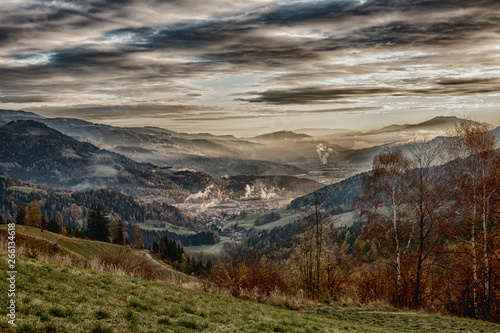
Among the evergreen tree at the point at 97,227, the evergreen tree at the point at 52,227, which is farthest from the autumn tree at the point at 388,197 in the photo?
the evergreen tree at the point at 52,227

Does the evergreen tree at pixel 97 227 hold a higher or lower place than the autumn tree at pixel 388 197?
lower

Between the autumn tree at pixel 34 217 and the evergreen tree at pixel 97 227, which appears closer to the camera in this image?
the autumn tree at pixel 34 217

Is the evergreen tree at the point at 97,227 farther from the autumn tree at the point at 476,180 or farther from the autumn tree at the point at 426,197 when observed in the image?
the autumn tree at the point at 476,180

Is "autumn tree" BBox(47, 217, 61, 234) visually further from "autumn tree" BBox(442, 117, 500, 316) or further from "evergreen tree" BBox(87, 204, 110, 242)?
"autumn tree" BBox(442, 117, 500, 316)

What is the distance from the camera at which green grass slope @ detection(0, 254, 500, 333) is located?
1080cm

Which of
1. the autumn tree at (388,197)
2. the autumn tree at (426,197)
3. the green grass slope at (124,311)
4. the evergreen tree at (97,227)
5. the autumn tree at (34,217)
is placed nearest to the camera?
the green grass slope at (124,311)

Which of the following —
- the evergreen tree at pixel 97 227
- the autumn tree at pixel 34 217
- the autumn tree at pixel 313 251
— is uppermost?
the autumn tree at pixel 313 251

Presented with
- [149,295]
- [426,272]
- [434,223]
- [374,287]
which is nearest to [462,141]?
[434,223]

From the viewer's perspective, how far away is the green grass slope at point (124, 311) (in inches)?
425

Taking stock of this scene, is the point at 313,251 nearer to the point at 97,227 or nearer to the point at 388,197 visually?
the point at 388,197

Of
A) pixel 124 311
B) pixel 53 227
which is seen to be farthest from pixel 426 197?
pixel 53 227

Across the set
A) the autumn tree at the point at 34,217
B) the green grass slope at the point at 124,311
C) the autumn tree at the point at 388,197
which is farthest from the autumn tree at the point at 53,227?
the green grass slope at the point at 124,311

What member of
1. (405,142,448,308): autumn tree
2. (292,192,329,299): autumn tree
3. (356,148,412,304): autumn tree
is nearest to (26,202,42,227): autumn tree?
(292,192,329,299): autumn tree

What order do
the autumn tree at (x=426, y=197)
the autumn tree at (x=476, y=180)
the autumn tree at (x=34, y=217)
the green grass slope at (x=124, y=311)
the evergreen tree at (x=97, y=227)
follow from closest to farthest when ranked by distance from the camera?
the green grass slope at (x=124, y=311)
the autumn tree at (x=476, y=180)
the autumn tree at (x=426, y=197)
the autumn tree at (x=34, y=217)
the evergreen tree at (x=97, y=227)
